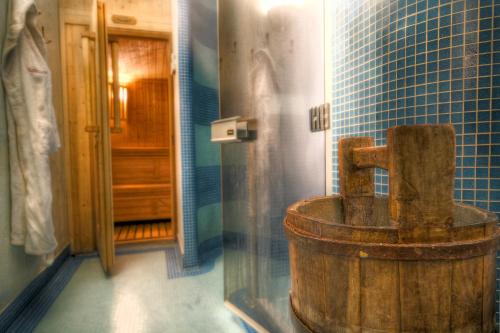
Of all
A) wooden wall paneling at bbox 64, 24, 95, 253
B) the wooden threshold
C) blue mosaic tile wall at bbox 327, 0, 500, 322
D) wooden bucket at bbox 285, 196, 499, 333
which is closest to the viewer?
wooden bucket at bbox 285, 196, 499, 333

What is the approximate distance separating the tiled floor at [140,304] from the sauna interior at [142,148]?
3.63ft

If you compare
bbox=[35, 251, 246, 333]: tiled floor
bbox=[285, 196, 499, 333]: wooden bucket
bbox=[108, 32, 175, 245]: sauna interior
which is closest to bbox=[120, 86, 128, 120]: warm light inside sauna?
bbox=[108, 32, 175, 245]: sauna interior

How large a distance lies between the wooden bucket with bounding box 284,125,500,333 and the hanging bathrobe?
2.19 metres

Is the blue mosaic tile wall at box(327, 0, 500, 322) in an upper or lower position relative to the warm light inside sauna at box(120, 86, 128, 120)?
lower

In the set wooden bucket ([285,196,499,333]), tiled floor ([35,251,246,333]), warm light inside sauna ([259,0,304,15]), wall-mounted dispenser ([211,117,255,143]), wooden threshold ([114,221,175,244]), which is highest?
warm light inside sauna ([259,0,304,15])

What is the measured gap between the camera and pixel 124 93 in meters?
5.29

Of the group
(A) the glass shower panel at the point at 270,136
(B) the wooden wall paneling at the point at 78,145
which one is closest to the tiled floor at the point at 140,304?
(A) the glass shower panel at the point at 270,136

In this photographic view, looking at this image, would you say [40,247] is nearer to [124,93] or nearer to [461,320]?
[461,320]

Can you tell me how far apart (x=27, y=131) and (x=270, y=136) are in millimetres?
1712

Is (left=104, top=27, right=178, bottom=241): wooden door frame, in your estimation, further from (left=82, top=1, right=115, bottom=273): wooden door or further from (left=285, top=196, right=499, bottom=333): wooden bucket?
(left=285, top=196, right=499, bottom=333): wooden bucket

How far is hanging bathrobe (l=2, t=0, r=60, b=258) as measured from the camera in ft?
6.68

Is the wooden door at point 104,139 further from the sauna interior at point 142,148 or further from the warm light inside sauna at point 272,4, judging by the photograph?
the warm light inside sauna at point 272,4

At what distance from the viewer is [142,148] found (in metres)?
5.08

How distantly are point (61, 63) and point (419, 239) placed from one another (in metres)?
3.90
